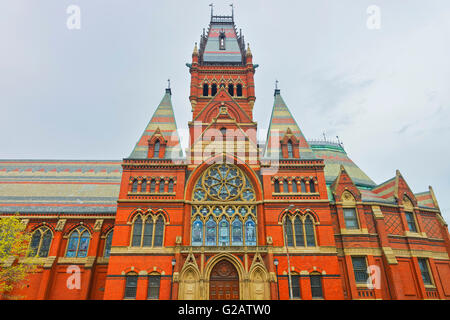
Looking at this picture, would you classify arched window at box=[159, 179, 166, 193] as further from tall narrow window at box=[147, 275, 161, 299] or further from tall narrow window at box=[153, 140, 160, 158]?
tall narrow window at box=[147, 275, 161, 299]

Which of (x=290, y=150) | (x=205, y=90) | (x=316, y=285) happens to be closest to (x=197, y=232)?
(x=316, y=285)

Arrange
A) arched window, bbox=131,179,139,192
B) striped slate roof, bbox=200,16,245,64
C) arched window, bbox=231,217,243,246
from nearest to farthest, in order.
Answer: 1. arched window, bbox=231,217,243,246
2. arched window, bbox=131,179,139,192
3. striped slate roof, bbox=200,16,245,64

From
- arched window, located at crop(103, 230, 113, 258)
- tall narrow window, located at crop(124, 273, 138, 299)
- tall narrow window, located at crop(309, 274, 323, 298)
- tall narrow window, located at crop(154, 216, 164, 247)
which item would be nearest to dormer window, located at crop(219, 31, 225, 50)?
tall narrow window, located at crop(154, 216, 164, 247)

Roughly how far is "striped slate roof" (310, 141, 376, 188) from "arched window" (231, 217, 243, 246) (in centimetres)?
1271

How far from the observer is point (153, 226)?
26.3 m

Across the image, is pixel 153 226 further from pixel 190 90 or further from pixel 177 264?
pixel 190 90

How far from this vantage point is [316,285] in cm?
2470

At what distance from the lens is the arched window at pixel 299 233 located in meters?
26.2

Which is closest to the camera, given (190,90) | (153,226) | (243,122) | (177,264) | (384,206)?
(177,264)

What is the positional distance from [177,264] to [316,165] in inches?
655

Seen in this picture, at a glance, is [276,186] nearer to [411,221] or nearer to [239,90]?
[411,221]

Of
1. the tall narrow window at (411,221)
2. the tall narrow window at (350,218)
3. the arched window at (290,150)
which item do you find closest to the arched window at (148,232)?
the arched window at (290,150)

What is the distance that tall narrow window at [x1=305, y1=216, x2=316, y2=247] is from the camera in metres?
26.3
